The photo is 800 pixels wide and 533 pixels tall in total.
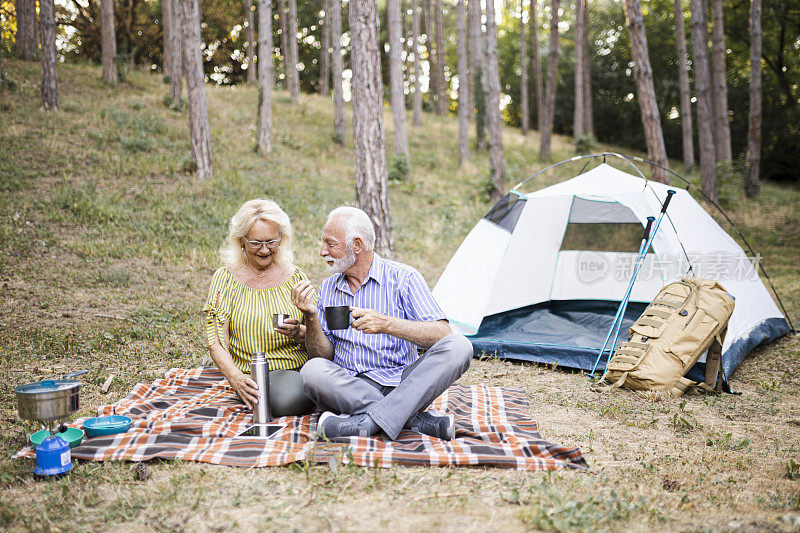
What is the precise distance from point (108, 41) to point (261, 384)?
13349mm

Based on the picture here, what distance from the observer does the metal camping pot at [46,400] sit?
2.42 m

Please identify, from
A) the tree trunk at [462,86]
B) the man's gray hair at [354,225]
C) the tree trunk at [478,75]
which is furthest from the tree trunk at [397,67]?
the man's gray hair at [354,225]

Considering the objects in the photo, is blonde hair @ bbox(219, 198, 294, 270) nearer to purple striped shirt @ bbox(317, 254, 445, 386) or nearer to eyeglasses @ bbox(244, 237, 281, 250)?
eyeglasses @ bbox(244, 237, 281, 250)

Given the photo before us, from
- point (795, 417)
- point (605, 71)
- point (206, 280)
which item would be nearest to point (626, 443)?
point (795, 417)

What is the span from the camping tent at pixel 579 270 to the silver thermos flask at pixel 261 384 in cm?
236

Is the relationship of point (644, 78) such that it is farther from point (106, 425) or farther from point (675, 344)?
point (106, 425)

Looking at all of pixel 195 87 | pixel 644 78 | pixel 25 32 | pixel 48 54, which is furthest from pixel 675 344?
pixel 25 32

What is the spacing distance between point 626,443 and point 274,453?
6.16 ft

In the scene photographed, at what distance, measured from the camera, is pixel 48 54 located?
10.5m

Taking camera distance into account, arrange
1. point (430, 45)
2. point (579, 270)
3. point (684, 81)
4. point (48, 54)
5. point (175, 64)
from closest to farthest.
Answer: point (579, 270)
point (48, 54)
point (175, 64)
point (684, 81)
point (430, 45)

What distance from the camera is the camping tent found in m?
4.86

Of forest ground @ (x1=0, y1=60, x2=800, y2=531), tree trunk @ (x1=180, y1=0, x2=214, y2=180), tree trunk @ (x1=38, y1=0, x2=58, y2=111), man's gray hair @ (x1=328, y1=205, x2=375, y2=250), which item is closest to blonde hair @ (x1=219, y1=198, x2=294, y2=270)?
man's gray hair @ (x1=328, y1=205, x2=375, y2=250)

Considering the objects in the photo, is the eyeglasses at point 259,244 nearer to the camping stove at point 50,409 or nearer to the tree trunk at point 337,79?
the camping stove at point 50,409

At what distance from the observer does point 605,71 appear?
2272 cm
